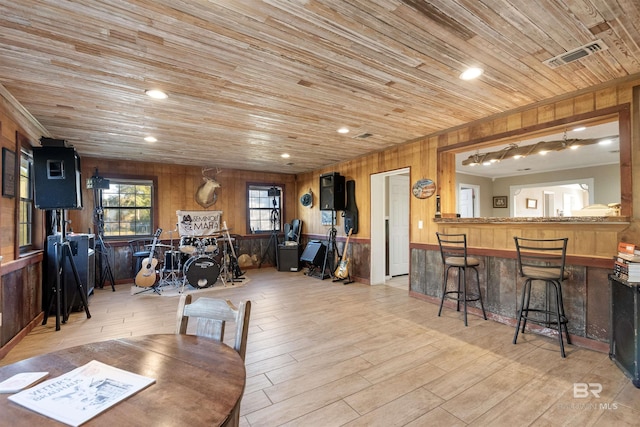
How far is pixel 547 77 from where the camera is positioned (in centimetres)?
260

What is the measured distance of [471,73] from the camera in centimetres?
252

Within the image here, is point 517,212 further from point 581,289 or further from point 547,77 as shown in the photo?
point 547,77

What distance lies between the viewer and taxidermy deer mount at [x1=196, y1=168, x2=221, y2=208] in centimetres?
667

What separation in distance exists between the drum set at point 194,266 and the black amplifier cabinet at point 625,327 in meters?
5.26

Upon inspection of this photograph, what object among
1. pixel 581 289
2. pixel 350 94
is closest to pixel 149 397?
pixel 350 94

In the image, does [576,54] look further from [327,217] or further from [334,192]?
[327,217]

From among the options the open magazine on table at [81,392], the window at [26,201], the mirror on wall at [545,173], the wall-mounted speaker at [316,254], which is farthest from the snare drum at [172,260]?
the mirror on wall at [545,173]

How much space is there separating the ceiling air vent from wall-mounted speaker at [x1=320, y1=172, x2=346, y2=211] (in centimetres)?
402

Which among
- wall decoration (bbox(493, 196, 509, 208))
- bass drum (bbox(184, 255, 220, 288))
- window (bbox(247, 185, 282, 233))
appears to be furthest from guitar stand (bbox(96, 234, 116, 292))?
wall decoration (bbox(493, 196, 509, 208))

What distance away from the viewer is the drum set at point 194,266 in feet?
17.5

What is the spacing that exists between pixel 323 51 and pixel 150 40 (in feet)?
3.82

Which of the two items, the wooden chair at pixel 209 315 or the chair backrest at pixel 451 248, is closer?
the wooden chair at pixel 209 315

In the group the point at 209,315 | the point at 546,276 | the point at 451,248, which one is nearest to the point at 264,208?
the point at 451,248

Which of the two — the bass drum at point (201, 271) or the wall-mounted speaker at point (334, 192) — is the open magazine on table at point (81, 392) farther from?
the wall-mounted speaker at point (334, 192)
